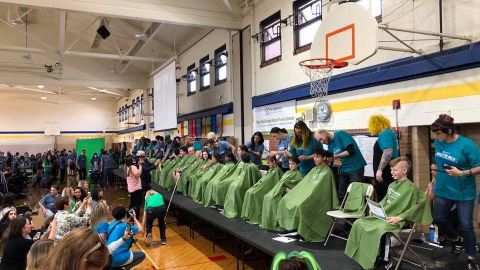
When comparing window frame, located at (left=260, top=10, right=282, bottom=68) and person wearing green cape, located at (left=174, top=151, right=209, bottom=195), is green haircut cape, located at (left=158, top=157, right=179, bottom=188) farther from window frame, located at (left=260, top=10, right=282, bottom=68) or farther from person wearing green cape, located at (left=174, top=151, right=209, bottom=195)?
window frame, located at (left=260, top=10, right=282, bottom=68)

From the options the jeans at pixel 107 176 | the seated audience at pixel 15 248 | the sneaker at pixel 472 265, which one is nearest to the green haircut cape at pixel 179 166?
the seated audience at pixel 15 248

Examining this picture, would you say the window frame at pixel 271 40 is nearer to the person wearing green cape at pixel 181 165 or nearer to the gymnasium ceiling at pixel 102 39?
the gymnasium ceiling at pixel 102 39

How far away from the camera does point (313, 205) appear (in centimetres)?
404

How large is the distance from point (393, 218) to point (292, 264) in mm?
2019

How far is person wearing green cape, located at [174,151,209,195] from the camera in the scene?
24.6ft

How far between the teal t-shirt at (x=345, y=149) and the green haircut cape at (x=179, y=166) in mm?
4032

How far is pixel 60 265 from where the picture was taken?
1210 mm

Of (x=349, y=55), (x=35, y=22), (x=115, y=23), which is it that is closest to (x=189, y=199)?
(x=349, y=55)

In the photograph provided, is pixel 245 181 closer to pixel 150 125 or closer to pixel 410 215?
pixel 410 215

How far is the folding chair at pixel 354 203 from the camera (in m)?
3.79

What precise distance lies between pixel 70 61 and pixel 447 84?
15.0m

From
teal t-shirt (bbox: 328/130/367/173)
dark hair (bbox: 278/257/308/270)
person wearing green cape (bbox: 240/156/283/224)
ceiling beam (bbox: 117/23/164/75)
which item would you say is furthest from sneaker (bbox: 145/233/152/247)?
ceiling beam (bbox: 117/23/164/75)

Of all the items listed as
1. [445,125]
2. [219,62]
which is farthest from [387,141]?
[219,62]

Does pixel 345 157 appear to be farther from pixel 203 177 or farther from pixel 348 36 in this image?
pixel 203 177
